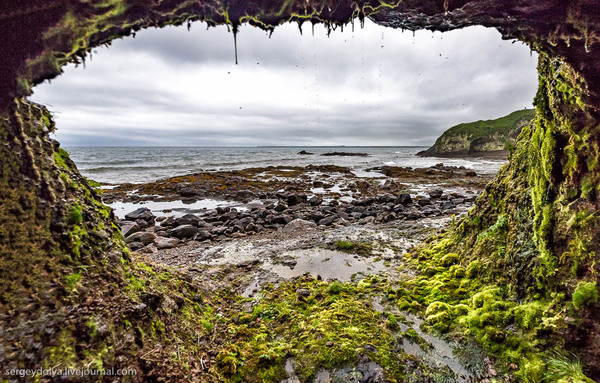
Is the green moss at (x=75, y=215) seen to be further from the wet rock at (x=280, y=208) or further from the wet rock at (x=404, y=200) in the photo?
the wet rock at (x=404, y=200)

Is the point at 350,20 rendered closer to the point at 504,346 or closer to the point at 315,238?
the point at 504,346

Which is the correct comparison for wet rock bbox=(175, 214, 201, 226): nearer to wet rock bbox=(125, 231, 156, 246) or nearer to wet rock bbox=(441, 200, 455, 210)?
wet rock bbox=(125, 231, 156, 246)

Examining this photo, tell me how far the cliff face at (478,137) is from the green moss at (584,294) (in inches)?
3797

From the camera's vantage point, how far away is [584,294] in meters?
3.41

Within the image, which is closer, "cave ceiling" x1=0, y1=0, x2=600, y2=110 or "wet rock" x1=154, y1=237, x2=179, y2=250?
"cave ceiling" x1=0, y1=0, x2=600, y2=110

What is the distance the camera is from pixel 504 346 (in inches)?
155

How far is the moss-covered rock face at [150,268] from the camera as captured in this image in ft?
9.07

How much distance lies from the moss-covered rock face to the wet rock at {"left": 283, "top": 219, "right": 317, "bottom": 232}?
817 cm

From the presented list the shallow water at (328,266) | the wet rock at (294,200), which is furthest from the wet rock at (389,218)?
the wet rock at (294,200)

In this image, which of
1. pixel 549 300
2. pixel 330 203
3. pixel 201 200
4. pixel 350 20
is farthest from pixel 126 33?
pixel 201 200

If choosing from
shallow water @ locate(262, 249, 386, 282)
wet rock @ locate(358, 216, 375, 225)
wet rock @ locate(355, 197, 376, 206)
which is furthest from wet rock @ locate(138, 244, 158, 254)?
wet rock @ locate(355, 197, 376, 206)

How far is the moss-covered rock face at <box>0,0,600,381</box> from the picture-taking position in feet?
9.07

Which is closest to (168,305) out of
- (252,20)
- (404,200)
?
(252,20)

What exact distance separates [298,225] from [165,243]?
606 cm
